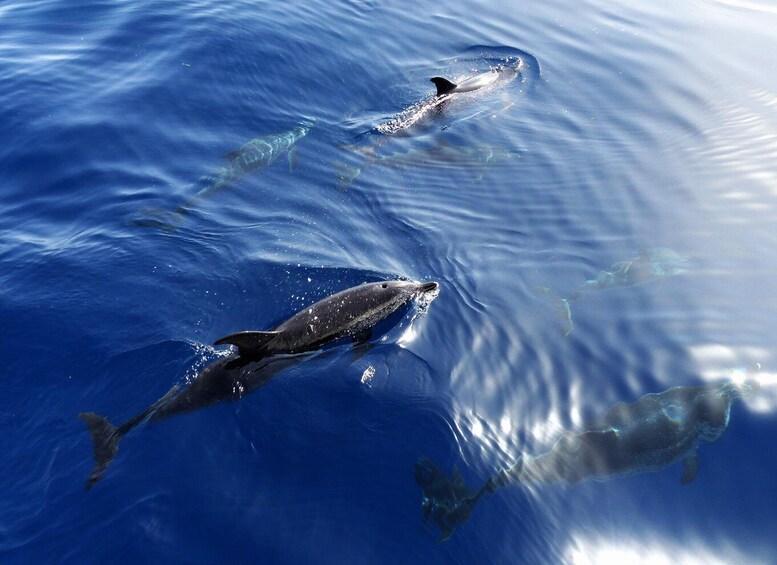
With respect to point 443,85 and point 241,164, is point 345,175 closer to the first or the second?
point 241,164

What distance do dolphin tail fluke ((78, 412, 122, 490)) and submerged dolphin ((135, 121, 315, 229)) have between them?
4.69m

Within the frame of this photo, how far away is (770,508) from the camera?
28.3 feet

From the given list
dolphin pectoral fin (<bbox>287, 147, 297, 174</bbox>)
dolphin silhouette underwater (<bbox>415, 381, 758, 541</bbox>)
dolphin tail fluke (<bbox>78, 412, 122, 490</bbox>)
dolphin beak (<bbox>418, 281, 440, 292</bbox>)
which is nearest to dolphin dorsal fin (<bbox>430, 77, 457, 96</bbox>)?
dolphin pectoral fin (<bbox>287, 147, 297, 174</bbox>)

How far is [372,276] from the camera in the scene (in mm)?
11812

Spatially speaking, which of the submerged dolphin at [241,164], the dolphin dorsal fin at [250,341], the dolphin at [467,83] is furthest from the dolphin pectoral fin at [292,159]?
the dolphin dorsal fin at [250,341]

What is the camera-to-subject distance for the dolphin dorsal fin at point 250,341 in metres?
9.05

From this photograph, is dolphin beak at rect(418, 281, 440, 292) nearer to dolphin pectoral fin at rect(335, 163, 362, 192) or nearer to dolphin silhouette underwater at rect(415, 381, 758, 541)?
dolphin silhouette underwater at rect(415, 381, 758, 541)

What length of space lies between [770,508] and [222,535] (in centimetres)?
689

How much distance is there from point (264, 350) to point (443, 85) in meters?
10.8

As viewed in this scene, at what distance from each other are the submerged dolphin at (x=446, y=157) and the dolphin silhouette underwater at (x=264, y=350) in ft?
16.2

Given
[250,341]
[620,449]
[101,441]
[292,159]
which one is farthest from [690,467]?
[292,159]

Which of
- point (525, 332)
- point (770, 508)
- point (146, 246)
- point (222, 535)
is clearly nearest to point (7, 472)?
point (222, 535)

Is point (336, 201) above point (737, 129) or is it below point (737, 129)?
below

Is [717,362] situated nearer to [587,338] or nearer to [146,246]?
[587,338]
